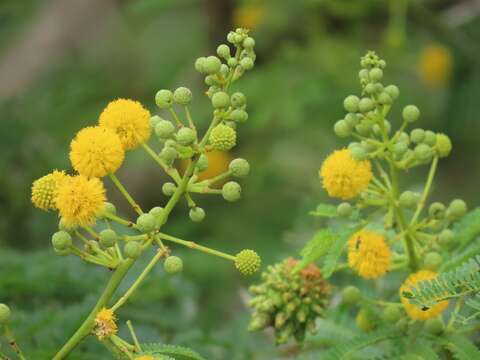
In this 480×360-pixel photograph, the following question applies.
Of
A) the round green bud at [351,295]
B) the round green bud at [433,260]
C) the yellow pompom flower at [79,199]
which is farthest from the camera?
the round green bud at [351,295]

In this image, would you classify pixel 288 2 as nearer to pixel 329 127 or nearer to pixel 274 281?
pixel 329 127

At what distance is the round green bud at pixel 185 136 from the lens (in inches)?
92.2

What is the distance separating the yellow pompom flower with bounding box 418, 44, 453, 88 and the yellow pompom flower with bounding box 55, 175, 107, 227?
4.70m

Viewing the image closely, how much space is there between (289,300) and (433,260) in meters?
0.50

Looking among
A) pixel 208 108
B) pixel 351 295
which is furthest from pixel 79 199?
pixel 208 108

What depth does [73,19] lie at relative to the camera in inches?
272

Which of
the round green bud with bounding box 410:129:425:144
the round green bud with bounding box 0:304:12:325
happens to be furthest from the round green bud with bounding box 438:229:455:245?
the round green bud with bounding box 0:304:12:325

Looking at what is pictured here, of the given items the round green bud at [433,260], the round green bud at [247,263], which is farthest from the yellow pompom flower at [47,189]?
the round green bud at [433,260]

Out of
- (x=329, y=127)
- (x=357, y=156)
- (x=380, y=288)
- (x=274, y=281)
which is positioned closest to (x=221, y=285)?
(x=329, y=127)

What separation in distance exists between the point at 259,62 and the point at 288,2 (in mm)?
490

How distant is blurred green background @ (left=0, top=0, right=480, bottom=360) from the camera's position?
3.74m

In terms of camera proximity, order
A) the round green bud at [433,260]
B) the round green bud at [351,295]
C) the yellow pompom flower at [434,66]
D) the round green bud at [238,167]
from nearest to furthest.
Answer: the round green bud at [238,167] < the round green bud at [433,260] < the round green bud at [351,295] < the yellow pompom flower at [434,66]

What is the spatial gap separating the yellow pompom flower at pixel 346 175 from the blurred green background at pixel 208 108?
1.04 metres

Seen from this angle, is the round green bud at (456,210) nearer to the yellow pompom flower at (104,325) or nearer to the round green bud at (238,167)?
the round green bud at (238,167)
